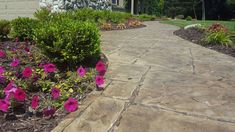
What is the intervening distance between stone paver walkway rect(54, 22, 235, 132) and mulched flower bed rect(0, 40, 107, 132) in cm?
21

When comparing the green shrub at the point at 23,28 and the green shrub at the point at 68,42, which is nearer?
the green shrub at the point at 68,42

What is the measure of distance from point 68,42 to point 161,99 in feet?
6.08

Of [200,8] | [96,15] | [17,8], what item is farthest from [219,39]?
[200,8]

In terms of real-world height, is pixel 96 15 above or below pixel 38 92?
above

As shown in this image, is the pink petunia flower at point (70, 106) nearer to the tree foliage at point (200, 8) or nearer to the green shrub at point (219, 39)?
the green shrub at point (219, 39)

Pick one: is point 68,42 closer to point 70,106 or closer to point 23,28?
point 70,106

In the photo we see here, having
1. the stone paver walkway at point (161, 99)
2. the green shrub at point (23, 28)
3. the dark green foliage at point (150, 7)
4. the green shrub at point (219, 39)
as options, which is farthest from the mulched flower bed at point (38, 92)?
the dark green foliage at point (150, 7)

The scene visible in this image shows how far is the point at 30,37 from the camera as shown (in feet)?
21.8

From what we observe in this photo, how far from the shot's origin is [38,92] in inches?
136

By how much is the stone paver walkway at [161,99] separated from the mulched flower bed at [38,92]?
0.69 feet

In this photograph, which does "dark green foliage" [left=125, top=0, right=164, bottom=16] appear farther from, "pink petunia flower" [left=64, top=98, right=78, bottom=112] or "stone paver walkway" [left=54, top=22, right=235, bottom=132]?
"pink petunia flower" [left=64, top=98, right=78, bottom=112]

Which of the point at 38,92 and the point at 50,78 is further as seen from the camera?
the point at 50,78

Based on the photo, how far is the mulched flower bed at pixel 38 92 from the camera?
2645mm

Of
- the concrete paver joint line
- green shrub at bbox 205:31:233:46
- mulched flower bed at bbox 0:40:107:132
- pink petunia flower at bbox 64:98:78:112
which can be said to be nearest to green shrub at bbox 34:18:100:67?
mulched flower bed at bbox 0:40:107:132
